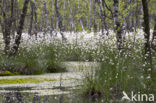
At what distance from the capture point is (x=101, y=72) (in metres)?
5.71

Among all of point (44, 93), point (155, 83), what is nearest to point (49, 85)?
point (44, 93)

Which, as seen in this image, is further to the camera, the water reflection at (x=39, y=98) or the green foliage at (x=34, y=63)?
the green foliage at (x=34, y=63)

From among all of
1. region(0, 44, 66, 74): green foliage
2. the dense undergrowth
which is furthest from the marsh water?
region(0, 44, 66, 74): green foliage

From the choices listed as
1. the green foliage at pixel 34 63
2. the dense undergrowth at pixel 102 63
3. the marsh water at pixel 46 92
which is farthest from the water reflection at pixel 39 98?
the green foliage at pixel 34 63

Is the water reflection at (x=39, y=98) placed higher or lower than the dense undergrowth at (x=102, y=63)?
lower

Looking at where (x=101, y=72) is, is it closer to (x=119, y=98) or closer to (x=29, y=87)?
(x=119, y=98)

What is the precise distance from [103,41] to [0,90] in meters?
3.14

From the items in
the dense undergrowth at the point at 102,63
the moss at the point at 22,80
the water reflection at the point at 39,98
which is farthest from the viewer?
the moss at the point at 22,80

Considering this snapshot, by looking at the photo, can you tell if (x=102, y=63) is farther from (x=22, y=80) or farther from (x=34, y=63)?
(x=34, y=63)

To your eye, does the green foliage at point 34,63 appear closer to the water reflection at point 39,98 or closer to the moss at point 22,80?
the moss at point 22,80

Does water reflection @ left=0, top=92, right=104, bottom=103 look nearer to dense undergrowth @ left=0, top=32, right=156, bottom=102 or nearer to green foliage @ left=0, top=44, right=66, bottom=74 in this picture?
dense undergrowth @ left=0, top=32, right=156, bottom=102

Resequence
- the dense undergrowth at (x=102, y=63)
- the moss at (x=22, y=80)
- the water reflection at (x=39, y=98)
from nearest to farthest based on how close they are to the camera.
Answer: the water reflection at (x=39, y=98) → the dense undergrowth at (x=102, y=63) → the moss at (x=22, y=80)

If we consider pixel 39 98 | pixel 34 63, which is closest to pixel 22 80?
pixel 34 63

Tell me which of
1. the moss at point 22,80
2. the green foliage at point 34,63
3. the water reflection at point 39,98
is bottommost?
the moss at point 22,80
